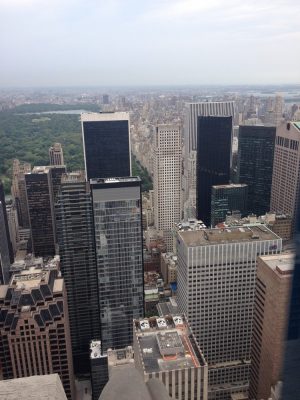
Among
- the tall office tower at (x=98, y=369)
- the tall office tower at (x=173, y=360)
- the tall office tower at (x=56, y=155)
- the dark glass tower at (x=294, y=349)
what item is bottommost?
the tall office tower at (x=98, y=369)

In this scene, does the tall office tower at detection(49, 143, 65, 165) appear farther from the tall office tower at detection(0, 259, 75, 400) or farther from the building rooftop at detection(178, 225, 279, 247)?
the tall office tower at detection(0, 259, 75, 400)

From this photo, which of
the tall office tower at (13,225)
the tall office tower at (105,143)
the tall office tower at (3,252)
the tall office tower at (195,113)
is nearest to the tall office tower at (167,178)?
the tall office tower at (105,143)

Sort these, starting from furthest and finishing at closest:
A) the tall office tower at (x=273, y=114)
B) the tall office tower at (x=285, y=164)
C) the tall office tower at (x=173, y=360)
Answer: the tall office tower at (x=273, y=114) < the tall office tower at (x=285, y=164) < the tall office tower at (x=173, y=360)

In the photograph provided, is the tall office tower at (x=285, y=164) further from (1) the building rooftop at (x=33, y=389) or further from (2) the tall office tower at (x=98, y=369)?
(1) the building rooftop at (x=33, y=389)

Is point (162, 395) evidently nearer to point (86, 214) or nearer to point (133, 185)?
point (133, 185)

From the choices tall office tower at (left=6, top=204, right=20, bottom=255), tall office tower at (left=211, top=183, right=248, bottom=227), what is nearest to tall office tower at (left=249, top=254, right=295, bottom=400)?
tall office tower at (left=211, top=183, right=248, bottom=227)

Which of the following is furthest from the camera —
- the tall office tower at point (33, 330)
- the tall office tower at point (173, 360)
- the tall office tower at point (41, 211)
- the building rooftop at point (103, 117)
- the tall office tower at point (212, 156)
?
the tall office tower at point (212, 156)
